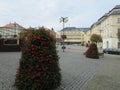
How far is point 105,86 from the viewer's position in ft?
26.2

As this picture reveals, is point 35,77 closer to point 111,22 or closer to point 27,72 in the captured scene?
point 27,72

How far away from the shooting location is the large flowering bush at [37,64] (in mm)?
6500

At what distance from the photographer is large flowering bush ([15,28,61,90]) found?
650 centimetres

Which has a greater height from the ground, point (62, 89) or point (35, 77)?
point (35, 77)

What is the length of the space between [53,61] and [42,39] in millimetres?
858

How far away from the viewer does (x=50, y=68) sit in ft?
22.0

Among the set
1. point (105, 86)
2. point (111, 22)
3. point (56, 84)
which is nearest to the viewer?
point (56, 84)

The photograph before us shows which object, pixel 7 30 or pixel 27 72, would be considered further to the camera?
pixel 7 30

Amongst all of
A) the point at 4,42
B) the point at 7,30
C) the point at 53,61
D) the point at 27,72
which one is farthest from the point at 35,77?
the point at 7,30

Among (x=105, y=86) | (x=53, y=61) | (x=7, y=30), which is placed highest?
(x=7, y=30)

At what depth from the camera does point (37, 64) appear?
21.5 feet

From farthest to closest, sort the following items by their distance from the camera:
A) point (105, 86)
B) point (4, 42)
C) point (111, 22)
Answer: point (111, 22) → point (4, 42) → point (105, 86)

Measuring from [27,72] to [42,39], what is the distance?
4.03 ft

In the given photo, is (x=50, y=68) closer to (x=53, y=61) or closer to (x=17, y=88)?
(x=53, y=61)
